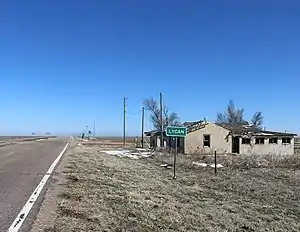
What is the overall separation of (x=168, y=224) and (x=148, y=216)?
693 millimetres

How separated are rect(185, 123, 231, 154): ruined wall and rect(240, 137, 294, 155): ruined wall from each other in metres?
2.11

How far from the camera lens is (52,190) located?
11.7 m

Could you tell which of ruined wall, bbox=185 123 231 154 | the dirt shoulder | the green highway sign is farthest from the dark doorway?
the dirt shoulder

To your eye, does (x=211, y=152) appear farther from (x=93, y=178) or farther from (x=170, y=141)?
(x=93, y=178)

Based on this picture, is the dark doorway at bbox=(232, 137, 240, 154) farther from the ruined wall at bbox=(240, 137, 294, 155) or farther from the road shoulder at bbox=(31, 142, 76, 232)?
the road shoulder at bbox=(31, 142, 76, 232)

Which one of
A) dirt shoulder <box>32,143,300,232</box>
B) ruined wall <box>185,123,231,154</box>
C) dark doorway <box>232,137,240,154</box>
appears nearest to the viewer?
dirt shoulder <box>32,143,300,232</box>

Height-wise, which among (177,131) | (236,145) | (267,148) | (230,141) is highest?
(230,141)

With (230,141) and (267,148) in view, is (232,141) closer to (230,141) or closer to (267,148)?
(230,141)

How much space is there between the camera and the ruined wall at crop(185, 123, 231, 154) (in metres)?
49.0

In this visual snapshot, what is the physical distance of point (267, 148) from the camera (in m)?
51.5

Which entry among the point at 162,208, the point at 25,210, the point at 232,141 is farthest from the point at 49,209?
the point at 232,141

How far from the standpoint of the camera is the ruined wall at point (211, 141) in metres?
49.0

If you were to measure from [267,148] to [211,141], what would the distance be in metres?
7.25

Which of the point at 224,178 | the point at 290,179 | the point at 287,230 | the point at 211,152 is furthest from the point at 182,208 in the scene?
the point at 211,152
